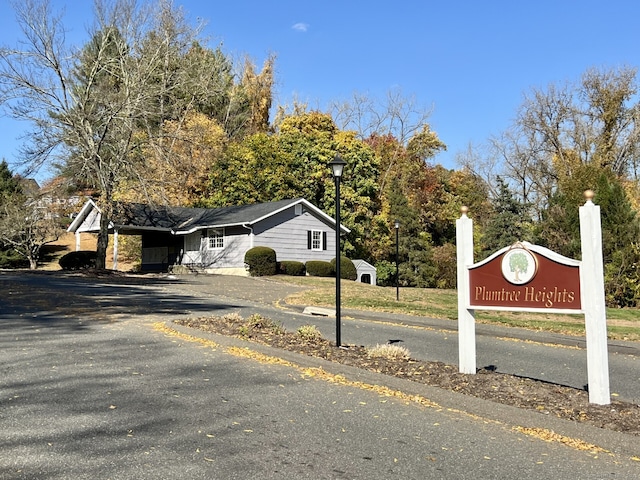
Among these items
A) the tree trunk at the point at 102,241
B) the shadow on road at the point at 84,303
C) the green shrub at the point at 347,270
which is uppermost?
the tree trunk at the point at 102,241

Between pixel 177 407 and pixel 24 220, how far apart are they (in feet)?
130

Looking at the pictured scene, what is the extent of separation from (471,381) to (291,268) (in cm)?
2497

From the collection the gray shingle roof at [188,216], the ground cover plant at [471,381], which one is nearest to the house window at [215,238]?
the gray shingle roof at [188,216]

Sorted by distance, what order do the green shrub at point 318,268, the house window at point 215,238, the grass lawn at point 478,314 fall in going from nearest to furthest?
the grass lawn at point 478,314
the green shrub at point 318,268
the house window at point 215,238

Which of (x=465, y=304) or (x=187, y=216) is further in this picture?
(x=187, y=216)

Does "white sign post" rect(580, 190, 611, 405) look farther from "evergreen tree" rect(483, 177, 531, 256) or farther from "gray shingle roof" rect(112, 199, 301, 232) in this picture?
"evergreen tree" rect(483, 177, 531, 256)

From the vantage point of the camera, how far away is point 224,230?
33312mm

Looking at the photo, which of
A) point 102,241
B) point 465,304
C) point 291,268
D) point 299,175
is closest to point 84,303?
point 465,304

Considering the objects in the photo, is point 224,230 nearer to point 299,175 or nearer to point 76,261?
point 76,261

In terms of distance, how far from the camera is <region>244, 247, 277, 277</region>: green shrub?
3030 centimetres

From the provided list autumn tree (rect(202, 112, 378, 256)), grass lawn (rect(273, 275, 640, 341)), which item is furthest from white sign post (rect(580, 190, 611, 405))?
autumn tree (rect(202, 112, 378, 256))

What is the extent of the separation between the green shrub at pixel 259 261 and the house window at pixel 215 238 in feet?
10.9

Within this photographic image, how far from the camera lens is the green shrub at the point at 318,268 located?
107 feet

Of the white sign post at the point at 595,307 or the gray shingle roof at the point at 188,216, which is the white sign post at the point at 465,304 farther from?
the gray shingle roof at the point at 188,216
